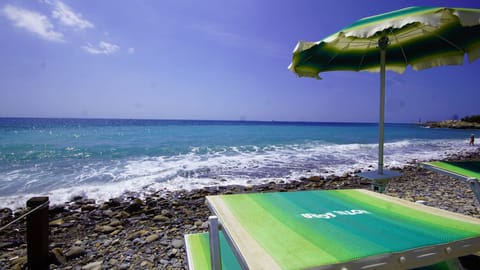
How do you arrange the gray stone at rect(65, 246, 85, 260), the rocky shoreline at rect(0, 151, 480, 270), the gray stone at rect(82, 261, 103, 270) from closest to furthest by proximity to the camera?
the gray stone at rect(82, 261, 103, 270) < the rocky shoreline at rect(0, 151, 480, 270) < the gray stone at rect(65, 246, 85, 260)

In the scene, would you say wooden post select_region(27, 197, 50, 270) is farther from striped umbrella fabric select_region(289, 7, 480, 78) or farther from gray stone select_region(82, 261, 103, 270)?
striped umbrella fabric select_region(289, 7, 480, 78)

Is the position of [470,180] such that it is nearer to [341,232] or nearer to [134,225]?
[341,232]

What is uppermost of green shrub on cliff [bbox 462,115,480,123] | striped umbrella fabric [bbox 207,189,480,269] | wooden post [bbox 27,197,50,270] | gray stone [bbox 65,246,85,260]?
green shrub on cliff [bbox 462,115,480,123]

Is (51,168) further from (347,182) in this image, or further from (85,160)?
(347,182)

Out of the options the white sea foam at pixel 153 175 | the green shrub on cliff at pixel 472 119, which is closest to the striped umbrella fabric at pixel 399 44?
the white sea foam at pixel 153 175

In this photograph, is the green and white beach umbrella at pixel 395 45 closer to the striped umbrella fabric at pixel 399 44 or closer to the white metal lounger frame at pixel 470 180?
the striped umbrella fabric at pixel 399 44

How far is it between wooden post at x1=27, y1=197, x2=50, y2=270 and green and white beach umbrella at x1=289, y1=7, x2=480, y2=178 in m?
3.71

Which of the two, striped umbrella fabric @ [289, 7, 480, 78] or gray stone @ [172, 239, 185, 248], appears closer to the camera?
striped umbrella fabric @ [289, 7, 480, 78]

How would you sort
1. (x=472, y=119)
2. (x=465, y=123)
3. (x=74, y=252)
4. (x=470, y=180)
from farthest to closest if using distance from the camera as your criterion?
(x=472, y=119) → (x=465, y=123) → (x=74, y=252) → (x=470, y=180)

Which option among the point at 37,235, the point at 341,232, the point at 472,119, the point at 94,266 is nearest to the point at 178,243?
the point at 94,266

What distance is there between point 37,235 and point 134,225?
1851 mm

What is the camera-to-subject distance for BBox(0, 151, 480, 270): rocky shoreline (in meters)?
3.12

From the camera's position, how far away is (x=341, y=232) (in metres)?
1.52

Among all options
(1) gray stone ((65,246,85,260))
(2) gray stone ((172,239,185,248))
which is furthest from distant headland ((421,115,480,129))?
(1) gray stone ((65,246,85,260))
